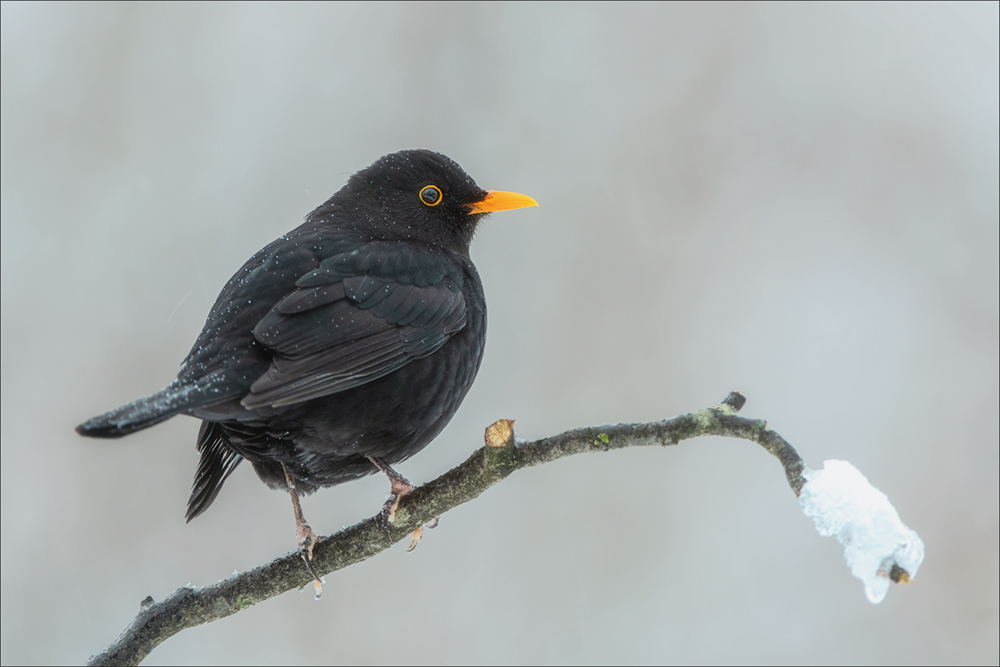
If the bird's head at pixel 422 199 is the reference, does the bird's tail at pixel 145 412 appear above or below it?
below

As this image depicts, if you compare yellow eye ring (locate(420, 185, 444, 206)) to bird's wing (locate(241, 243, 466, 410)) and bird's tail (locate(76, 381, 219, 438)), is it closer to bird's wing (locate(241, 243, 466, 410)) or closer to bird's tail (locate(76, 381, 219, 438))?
bird's wing (locate(241, 243, 466, 410))

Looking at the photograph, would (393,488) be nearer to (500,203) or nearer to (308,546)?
(308,546)

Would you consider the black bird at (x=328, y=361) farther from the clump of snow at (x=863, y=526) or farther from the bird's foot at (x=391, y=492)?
the clump of snow at (x=863, y=526)

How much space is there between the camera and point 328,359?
10.2ft

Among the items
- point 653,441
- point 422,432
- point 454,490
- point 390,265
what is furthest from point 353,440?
point 653,441

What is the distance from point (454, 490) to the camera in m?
2.90

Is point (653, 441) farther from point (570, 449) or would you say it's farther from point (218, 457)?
point (218, 457)

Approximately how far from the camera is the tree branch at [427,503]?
2.51m

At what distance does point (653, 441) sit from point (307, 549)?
1507 millimetres


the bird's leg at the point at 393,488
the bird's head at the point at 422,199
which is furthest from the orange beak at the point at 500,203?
the bird's leg at the point at 393,488

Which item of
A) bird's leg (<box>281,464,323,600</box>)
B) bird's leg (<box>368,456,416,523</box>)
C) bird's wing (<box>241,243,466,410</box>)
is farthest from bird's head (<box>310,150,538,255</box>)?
bird's leg (<box>281,464,323,600</box>)

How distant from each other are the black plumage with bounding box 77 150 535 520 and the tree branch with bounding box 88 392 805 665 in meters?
0.40

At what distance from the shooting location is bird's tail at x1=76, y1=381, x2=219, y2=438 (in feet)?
8.23

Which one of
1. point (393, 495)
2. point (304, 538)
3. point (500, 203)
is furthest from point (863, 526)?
point (500, 203)
